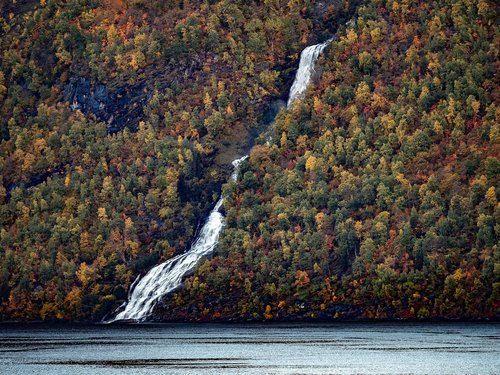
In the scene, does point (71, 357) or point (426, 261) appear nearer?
point (71, 357)

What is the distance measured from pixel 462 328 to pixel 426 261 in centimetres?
2865

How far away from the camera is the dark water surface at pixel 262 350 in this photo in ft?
364

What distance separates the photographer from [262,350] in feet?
446

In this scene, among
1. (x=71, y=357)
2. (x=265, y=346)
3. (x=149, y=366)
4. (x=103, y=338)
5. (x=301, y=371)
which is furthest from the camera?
(x=103, y=338)

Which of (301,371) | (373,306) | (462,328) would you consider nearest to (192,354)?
(301,371)

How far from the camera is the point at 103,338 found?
168 m

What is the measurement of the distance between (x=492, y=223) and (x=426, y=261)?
530 inches

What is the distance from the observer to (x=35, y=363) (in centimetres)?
11906

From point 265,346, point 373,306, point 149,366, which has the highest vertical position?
point 149,366

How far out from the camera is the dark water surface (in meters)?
111

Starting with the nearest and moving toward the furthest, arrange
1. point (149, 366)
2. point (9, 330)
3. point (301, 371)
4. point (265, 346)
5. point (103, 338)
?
point (301, 371)
point (149, 366)
point (265, 346)
point (103, 338)
point (9, 330)

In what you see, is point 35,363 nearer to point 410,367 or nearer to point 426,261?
point 410,367

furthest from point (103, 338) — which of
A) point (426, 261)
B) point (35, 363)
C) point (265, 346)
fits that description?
point (426, 261)

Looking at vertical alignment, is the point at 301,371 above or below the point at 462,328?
above
